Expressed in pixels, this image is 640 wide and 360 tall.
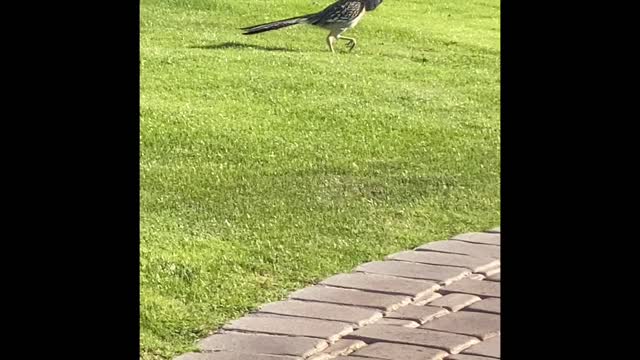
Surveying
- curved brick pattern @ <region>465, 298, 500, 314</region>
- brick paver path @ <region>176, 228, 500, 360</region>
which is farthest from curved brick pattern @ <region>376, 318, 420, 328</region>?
curved brick pattern @ <region>465, 298, 500, 314</region>

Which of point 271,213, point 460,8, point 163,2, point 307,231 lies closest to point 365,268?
point 307,231

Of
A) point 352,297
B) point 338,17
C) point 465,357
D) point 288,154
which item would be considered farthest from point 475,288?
point 338,17

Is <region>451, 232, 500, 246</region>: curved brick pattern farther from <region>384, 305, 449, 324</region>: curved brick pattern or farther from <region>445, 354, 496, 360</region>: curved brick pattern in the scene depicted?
<region>445, 354, 496, 360</region>: curved brick pattern

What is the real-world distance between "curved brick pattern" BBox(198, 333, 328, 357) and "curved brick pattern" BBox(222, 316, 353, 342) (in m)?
0.05

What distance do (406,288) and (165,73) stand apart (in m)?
4.52

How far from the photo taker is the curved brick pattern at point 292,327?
11.5ft

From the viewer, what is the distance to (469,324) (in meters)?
3.68

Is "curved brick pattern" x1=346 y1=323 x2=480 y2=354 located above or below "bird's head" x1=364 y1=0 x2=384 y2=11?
below

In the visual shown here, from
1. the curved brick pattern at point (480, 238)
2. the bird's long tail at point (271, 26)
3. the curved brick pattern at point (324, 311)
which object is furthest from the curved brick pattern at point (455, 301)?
the bird's long tail at point (271, 26)

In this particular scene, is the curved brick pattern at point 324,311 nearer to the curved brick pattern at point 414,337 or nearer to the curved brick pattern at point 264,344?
the curved brick pattern at point 414,337

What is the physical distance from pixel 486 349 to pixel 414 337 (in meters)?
0.23

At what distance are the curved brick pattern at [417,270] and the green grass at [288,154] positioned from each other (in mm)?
123

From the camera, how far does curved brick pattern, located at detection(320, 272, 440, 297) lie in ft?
13.0

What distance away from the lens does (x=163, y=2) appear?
36.7ft
